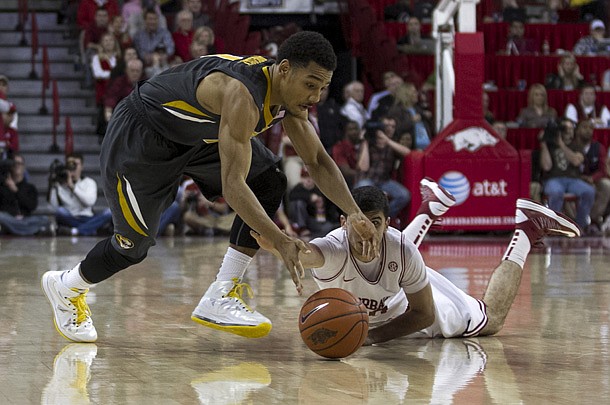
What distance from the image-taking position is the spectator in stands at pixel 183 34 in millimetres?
14625

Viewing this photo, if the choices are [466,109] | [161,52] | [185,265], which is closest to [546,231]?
[185,265]

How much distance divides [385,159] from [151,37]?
12.5 feet

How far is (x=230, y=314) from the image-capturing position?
5.23 meters

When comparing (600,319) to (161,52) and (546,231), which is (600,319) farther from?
(161,52)

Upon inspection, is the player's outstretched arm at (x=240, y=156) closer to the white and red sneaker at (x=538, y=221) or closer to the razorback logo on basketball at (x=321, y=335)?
the razorback logo on basketball at (x=321, y=335)

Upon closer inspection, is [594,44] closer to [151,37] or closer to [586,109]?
[586,109]

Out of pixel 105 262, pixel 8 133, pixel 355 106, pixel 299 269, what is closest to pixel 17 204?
pixel 8 133

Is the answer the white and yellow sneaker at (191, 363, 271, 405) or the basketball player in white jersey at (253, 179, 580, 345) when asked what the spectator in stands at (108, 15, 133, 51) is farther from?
the white and yellow sneaker at (191, 363, 271, 405)

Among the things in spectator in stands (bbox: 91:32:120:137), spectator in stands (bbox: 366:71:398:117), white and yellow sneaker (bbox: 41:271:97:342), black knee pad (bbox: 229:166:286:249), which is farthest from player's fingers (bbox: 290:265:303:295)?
spectator in stands (bbox: 91:32:120:137)

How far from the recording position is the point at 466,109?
12.0m

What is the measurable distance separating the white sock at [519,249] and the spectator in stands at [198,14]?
9847 mm

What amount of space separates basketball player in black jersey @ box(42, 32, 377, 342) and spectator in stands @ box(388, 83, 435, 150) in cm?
778

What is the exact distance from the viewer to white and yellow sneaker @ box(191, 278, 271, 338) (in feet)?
16.9

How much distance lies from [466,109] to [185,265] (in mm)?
4324
